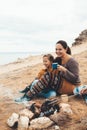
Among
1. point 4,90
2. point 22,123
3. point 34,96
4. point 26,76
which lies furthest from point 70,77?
point 26,76

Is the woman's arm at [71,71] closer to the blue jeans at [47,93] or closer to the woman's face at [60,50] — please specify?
the woman's face at [60,50]

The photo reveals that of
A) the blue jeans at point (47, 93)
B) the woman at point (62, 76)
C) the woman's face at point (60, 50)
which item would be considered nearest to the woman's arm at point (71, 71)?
the woman at point (62, 76)

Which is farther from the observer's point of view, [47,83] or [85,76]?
[85,76]

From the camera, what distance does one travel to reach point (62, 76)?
7844 millimetres

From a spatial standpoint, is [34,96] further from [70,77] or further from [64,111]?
[64,111]

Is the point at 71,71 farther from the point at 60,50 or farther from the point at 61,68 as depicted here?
the point at 60,50

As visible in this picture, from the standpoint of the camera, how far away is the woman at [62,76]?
7.79 m

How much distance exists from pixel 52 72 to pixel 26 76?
3.71 meters

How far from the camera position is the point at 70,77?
7742mm

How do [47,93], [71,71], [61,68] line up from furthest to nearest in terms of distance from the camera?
[47,93]
[71,71]
[61,68]

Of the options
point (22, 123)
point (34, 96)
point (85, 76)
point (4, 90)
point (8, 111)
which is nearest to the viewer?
point (22, 123)

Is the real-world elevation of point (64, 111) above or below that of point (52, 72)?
below

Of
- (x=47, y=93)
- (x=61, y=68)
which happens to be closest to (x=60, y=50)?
(x=61, y=68)

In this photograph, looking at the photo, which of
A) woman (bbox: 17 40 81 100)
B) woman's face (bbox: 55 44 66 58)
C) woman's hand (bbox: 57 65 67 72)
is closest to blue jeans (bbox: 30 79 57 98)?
woman (bbox: 17 40 81 100)
